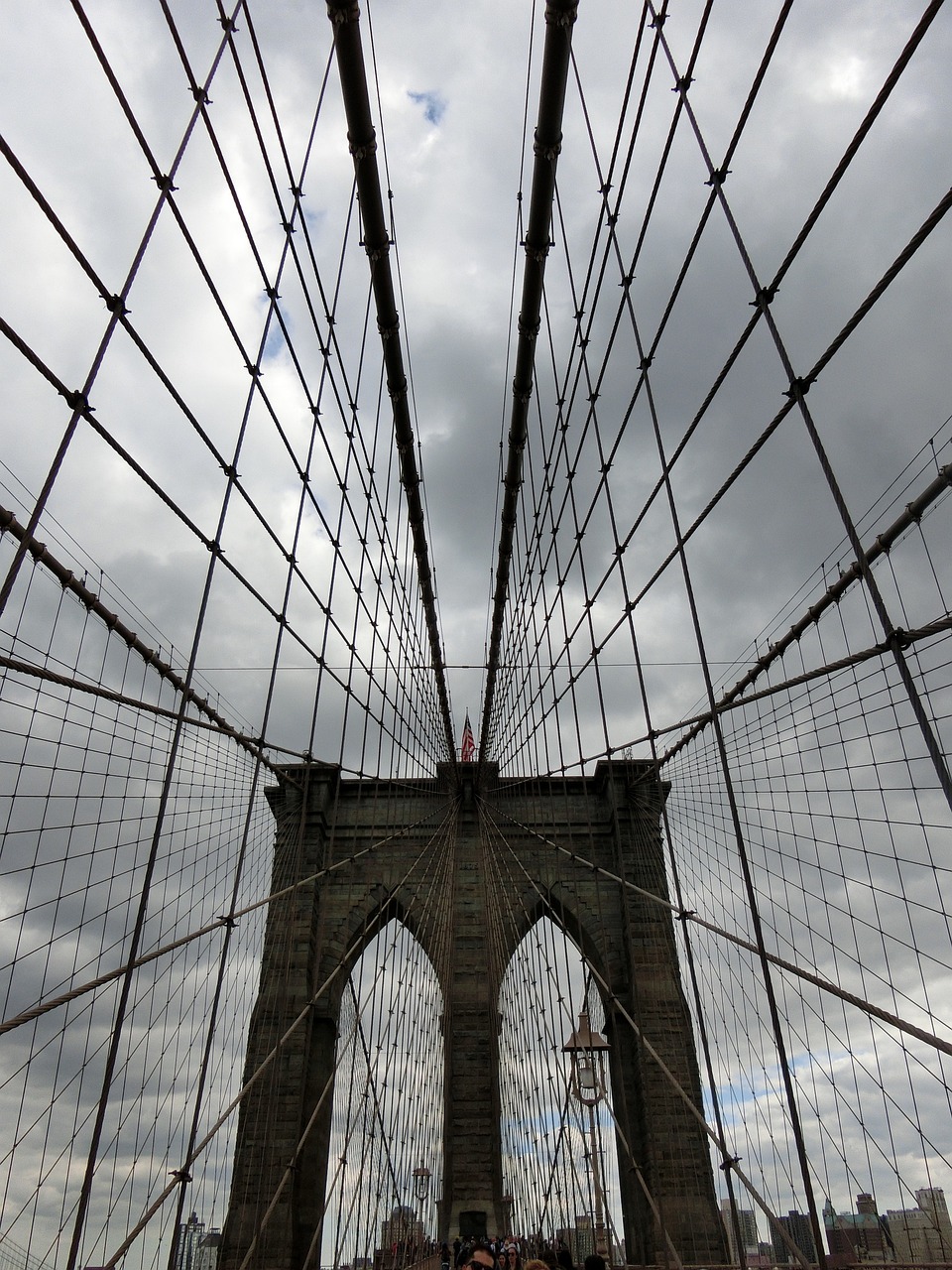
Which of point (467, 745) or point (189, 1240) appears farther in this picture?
point (467, 745)

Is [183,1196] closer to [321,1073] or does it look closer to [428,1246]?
[428,1246]

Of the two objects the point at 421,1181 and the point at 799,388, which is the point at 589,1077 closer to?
the point at 799,388

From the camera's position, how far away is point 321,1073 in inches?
695

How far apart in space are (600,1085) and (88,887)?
530 cm

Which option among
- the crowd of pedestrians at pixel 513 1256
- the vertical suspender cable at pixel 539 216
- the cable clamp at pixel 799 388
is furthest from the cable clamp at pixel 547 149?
the crowd of pedestrians at pixel 513 1256

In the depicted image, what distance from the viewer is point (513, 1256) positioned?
396 inches

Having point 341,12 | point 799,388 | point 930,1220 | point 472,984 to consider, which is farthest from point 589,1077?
point 472,984

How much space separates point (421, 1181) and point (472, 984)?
449cm

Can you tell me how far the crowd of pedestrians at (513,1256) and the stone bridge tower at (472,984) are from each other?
2.75 meters

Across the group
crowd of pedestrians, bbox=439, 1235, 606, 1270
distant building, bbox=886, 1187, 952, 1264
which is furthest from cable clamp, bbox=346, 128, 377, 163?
distant building, bbox=886, 1187, 952, 1264

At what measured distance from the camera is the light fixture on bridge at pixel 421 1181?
14589 millimetres

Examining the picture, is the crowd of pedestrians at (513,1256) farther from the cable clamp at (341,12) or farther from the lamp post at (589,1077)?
the cable clamp at (341,12)

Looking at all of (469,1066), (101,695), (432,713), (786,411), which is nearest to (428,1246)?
(469,1066)

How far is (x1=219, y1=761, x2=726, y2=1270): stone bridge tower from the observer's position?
15.2 meters
